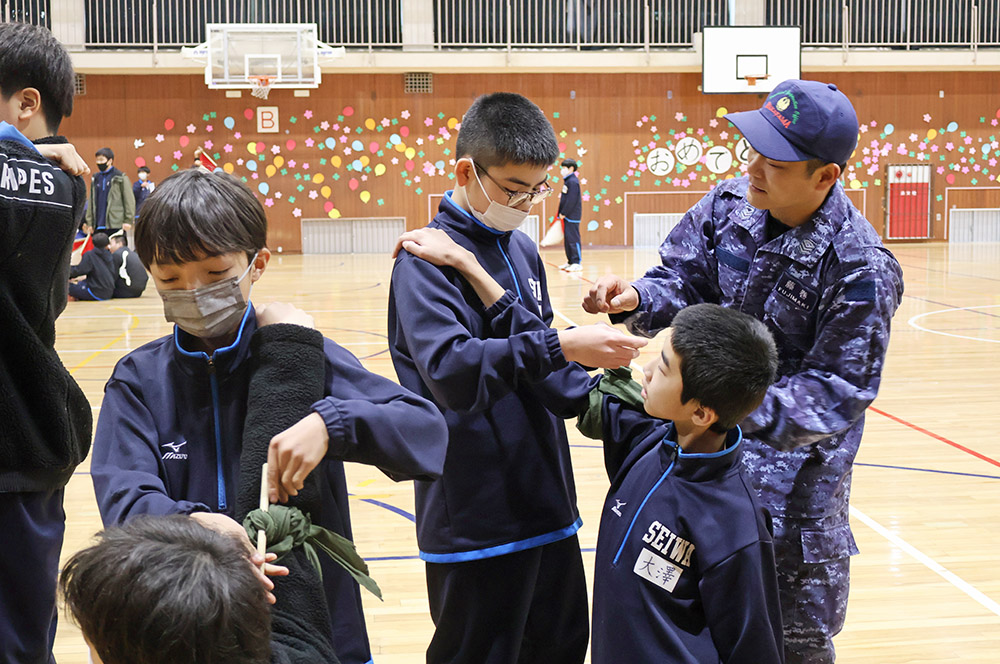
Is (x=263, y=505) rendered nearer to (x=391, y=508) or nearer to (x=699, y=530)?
(x=699, y=530)

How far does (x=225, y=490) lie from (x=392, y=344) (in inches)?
29.9

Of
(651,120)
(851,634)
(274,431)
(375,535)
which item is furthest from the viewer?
(651,120)

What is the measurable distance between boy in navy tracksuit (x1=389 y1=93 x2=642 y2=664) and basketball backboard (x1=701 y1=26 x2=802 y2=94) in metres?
15.1

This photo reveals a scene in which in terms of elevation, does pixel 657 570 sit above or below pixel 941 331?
above

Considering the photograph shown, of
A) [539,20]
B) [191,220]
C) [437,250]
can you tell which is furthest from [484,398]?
[539,20]

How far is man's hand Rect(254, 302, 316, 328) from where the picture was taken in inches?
60.9

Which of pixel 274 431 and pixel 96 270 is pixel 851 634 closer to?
pixel 274 431

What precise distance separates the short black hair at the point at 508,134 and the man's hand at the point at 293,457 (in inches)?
35.5

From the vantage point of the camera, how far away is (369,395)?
150 centimetres

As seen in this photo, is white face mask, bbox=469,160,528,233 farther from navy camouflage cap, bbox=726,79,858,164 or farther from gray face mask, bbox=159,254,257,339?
gray face mask, bbox=159,254,257,339

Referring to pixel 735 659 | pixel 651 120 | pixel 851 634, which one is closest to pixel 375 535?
pixel 851 634

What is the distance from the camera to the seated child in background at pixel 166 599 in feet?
3.07

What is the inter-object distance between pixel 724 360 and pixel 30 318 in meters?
1.37

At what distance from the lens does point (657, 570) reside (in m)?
1.73
